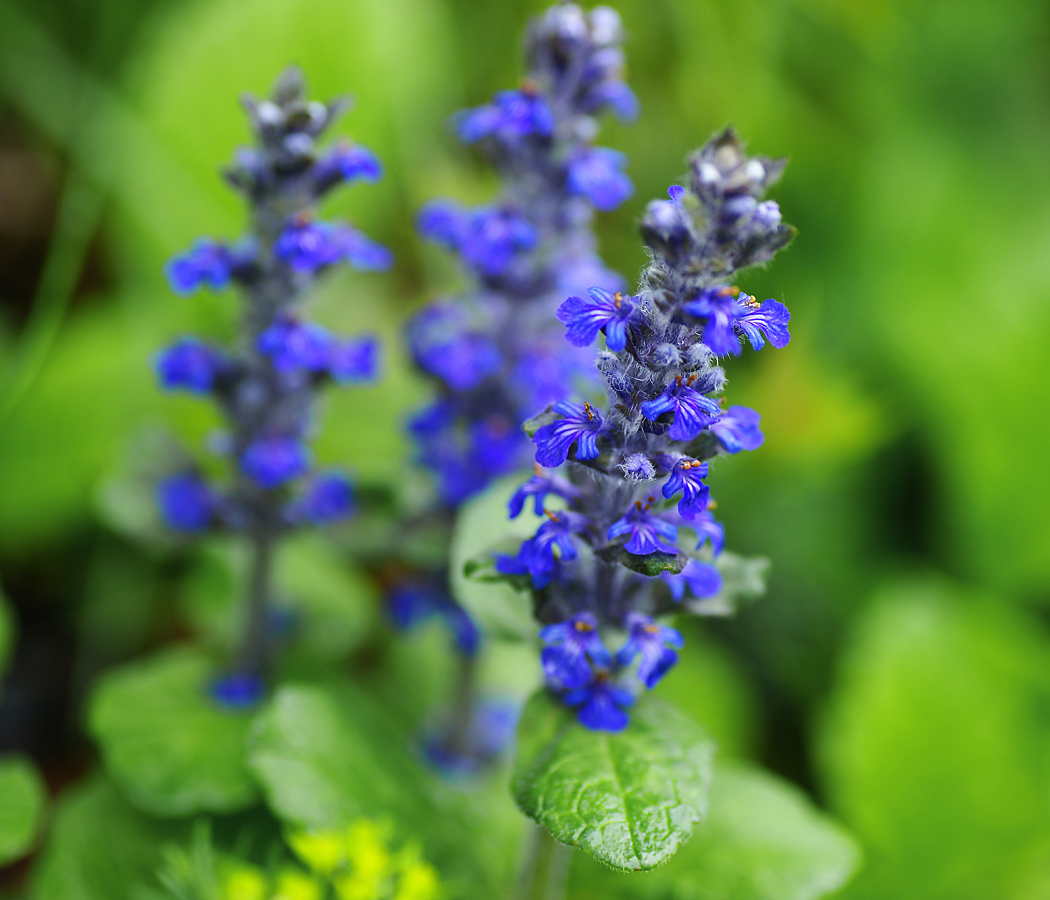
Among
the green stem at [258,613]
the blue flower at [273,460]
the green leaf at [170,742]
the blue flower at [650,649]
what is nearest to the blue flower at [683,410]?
the blue flower at [650,649]

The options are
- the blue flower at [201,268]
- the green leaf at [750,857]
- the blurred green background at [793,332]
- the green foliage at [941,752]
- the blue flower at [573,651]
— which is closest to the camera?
the blue flower at [573,651]

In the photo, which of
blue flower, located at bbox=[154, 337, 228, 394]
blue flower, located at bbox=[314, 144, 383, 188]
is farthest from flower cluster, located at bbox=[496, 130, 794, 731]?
blue flower, located at bbox=[154, 337, 228, 394]

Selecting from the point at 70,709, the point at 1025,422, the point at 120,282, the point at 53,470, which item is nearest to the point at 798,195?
the point at 1025,422

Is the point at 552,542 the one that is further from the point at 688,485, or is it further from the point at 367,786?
the point at 367,786

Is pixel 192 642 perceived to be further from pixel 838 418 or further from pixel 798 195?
pixel 798 195

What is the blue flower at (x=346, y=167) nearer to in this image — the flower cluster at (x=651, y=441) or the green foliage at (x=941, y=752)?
the flower cluster at (x=651, y=441)

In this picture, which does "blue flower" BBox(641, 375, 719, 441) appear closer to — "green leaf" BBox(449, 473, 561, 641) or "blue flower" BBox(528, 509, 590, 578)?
"blue flower" BBox(528, 509, 590, 578)
